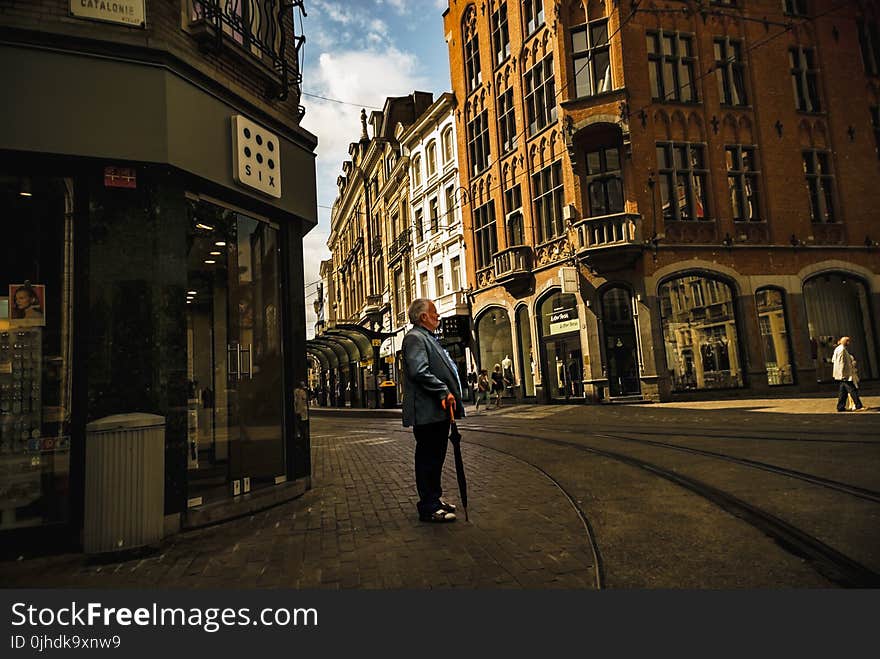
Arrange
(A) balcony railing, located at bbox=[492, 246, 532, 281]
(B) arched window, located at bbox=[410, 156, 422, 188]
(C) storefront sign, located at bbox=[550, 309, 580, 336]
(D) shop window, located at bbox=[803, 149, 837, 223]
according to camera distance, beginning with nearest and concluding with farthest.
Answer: (C) storefront sign, located at bbox=[550, 309, 580, 336] → (D) shop window, located at bbox=[803, 149, 837, 223] → (A) balcony railing, located at bbox=[492, 246, 532, 281] → (B) arched window, located at bbox=[410, 156, 422, 188]

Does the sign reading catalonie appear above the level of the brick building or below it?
above

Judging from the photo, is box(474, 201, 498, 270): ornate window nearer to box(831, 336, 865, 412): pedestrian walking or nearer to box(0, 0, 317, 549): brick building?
box(831, 336, 865, 412): pedestrian walking

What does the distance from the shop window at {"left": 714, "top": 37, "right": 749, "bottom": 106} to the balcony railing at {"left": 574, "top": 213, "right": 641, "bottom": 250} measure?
6.68 meters

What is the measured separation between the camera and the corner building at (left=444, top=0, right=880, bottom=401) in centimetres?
2067

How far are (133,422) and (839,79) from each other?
28.9 meters


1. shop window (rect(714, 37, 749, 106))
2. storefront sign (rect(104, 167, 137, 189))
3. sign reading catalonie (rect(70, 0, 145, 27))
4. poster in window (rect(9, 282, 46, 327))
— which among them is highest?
shop window (rect(714, 37, 749, 106))

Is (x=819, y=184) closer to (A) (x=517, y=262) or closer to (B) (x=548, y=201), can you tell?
(B) (x=548, y=201)

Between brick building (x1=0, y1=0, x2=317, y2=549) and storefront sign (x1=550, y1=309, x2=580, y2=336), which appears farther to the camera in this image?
storefront sign (x1=550, y1=309, x2=580, y2=336)

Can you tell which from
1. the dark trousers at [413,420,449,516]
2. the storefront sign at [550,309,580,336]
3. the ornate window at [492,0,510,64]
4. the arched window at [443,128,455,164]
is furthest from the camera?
the arched window at [443,128,455,164]

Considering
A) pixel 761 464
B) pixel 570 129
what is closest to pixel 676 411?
pixel 761 464

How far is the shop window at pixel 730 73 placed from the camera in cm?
2217

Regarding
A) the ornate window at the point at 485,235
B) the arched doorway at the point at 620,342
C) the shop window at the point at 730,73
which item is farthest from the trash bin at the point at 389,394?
the shop window at the point at 730,73

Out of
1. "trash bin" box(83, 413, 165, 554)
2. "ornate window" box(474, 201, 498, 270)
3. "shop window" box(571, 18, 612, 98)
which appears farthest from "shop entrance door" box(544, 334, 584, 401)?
"trash bin" box(83, 413, 165, 554)

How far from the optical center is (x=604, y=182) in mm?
21625
